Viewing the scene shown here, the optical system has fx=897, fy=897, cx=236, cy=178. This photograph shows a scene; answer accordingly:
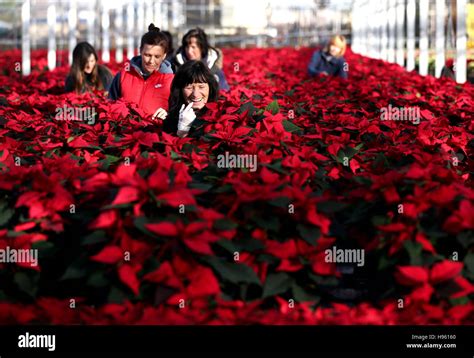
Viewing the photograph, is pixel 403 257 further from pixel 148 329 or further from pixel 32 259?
pixel 32 259

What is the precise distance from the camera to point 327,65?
467 inches

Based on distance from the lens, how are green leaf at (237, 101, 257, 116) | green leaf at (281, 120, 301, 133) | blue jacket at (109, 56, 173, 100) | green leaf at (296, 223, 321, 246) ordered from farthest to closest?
1. blue jacket at (109, 56, 173, 100)
2. green leaf at (237, 101, 257, 116)
3. green leaf at (281, 120, 301, 133)
4. green leaf at (296, 223, 321, 246)

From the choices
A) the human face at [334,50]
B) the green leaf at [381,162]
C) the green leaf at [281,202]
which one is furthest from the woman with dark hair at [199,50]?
the green leaf at [281,202]

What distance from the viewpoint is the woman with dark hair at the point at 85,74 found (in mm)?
8203

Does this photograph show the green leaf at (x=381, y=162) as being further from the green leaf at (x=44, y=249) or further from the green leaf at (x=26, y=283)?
the green leaf at (x=26, y=283)

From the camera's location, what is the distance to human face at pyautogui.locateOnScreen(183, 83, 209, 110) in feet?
17.5

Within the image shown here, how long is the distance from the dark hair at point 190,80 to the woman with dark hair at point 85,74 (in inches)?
108

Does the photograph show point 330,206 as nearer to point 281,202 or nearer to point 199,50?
point 281,202

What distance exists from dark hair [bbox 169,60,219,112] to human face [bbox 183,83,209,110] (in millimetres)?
26

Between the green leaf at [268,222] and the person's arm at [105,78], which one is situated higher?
the person's arm at [105,78]

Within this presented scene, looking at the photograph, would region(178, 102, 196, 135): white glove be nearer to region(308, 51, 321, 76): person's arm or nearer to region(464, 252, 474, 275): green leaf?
region(464, 252, 474, 275): green leaf

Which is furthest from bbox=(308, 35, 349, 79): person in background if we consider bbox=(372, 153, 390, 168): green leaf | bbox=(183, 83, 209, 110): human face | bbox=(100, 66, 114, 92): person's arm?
bbox=(372, 153, 390, 168): green leaf

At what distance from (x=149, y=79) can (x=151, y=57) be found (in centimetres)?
16

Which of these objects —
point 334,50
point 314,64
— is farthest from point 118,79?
point 334,50
